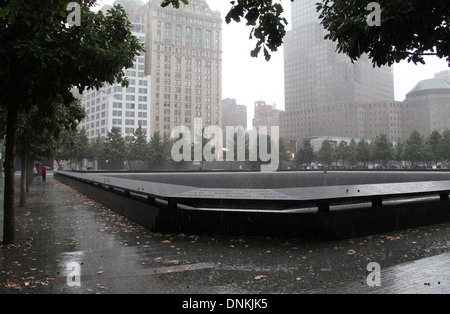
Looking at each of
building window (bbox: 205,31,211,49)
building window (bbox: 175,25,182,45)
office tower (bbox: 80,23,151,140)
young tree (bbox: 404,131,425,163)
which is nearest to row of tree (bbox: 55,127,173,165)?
office tower (bbox: 80,23,151,140)

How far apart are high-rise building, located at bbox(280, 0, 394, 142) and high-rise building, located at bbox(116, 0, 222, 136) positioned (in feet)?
130

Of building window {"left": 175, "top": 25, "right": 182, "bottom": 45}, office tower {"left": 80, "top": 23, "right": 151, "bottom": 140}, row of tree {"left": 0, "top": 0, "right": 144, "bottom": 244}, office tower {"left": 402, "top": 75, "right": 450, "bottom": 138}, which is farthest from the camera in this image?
building window {"left": 175, "top": 25, "right": 182, "bottom": 45}

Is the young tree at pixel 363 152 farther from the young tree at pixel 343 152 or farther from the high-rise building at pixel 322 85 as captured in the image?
the high-rise building at pixel 322 85

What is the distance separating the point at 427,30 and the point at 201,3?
185 meters

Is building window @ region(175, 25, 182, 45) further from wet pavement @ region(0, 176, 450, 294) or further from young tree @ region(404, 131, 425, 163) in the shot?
Answer: wet pavement @ region(0, 176, 450, 294)

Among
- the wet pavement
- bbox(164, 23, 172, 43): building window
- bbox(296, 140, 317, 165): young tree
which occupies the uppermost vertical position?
bbox(164, 23, 172, 43): building window

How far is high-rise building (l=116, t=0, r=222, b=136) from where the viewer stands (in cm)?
14088

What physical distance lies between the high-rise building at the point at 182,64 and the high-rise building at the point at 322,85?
→ 3972 centimetres

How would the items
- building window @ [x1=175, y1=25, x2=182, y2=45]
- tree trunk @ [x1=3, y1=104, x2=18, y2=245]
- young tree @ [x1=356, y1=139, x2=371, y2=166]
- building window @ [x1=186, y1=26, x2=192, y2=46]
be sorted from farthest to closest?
building window @ [x1=186, y1=26, x2=192, y2=46] → building window @ [x1=175, y1=25, x2=182, y2=45] → young tree @ [x1=356, y1=139, x2=371, y2=166] → tree trunk @ [x1=3, y1=104, x2=18, y2=245]

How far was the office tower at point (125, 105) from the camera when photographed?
12431 cm

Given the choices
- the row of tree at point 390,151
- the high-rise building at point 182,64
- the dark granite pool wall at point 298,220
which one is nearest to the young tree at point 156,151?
the row of tree at point 390,151

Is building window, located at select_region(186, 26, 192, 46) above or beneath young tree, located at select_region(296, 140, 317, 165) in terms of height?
above
